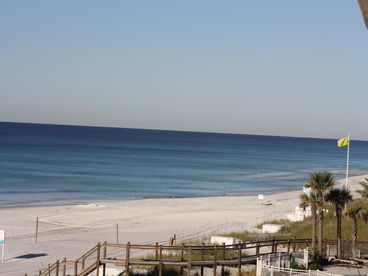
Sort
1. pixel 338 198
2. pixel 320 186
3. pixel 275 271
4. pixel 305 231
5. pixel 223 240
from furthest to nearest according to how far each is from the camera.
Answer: pixel 305 231 → pixel 223 240 → pixel 338 198 → pixel 320 186 → pixel 275 271

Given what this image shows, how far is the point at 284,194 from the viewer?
209 ft

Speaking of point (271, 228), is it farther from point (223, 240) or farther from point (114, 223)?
point (114, 223)

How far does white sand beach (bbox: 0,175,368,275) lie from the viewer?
2884 cm

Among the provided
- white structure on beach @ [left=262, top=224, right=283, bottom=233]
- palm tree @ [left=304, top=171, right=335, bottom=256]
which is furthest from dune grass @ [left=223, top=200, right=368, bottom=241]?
palm tree @ [left=304, top=171, right=335, bottom=256]

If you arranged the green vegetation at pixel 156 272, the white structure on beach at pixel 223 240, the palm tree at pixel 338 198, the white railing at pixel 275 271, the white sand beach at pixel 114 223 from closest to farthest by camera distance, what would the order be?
1. the white railing at pixel 275 271
2. the green vegetation at pixel 156 272
3. the palm tree at pixel 338 198
4. the white structure on beach at pixel 223 240
5. the white sand beach at pixel 114 223

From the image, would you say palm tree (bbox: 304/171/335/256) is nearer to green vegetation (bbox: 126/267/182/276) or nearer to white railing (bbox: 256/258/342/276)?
white railing (bbox: 256/258/342/276)

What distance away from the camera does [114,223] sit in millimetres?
39812

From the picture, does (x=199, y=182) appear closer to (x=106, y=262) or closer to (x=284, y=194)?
(x=284, y=194)

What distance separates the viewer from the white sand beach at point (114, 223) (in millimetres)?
28844

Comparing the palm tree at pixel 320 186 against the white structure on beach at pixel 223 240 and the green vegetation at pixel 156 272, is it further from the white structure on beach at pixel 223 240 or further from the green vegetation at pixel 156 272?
the green vegetation at pixel 156 272

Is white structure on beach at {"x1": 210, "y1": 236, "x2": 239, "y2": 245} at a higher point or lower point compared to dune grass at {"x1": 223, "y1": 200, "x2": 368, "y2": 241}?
lower

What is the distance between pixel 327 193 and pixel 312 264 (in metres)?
3.61

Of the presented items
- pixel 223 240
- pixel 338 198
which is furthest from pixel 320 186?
pixel 223 240

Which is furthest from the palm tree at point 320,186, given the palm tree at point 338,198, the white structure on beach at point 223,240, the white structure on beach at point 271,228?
the white structure on beach at point 271,228
